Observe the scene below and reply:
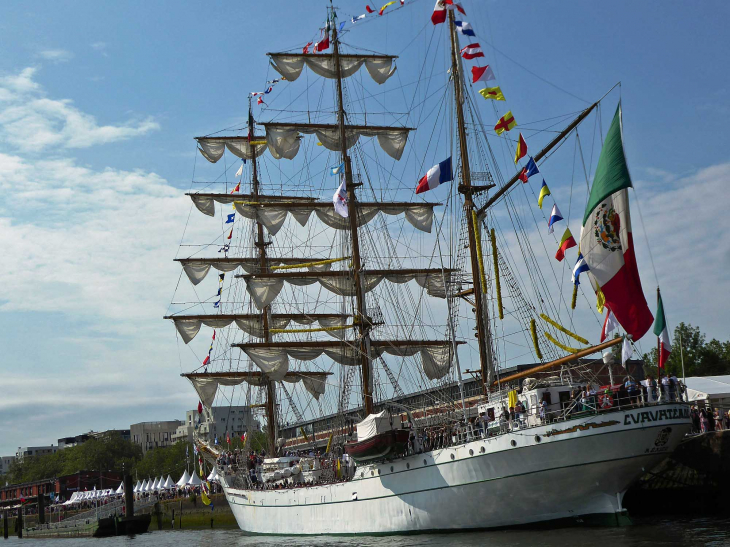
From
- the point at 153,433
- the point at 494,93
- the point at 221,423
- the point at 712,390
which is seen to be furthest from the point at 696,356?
the point at 153,433

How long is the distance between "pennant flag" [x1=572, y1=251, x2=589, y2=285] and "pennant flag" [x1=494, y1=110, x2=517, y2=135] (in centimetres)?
660

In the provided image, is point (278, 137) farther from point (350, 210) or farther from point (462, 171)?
point (462, 171)

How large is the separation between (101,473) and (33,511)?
12427mm

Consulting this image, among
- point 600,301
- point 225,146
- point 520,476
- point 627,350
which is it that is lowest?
point 520,476

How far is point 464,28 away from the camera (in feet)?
108

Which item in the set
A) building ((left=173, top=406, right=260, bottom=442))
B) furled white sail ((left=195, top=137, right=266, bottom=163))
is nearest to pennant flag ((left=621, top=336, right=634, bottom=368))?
furled white sail ((left=195, top=137, right=266, bottom=163))

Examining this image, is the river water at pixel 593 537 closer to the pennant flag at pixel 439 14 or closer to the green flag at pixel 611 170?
the green flag at pixel 611 170

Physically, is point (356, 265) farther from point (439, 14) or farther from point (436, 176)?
point (439, 14)

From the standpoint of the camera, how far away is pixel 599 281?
2638 cm

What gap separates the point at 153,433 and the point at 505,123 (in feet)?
551

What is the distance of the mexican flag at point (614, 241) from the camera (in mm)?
25734

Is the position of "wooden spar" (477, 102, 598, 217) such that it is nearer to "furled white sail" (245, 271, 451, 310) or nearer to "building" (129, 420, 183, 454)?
"furled white sail" (245, 271, 451, 310)

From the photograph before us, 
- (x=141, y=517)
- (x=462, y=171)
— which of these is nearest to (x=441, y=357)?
(x=462, y=171)

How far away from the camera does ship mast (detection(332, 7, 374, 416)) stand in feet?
135
